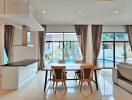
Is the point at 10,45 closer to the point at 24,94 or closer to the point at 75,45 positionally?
the point at 75,45

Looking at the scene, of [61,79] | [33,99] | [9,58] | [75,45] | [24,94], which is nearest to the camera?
[33,99]

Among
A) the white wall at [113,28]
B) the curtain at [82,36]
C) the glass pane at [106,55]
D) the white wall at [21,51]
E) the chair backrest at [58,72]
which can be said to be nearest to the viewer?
the chair backrest at [58,72]

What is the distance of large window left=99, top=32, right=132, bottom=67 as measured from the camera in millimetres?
14117

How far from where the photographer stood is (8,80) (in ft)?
23.4

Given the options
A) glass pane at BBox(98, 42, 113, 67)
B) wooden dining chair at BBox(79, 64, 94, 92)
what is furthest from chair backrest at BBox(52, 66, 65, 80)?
glass pane at BBox(98, 42, 113, 67)

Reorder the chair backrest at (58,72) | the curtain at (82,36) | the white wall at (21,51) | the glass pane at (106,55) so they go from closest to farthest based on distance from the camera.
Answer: the chair backrest at (58,72) → the white wall at (21,51) → the curtain at (82,36) → the glass pane at (106,55)

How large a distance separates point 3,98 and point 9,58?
7.59 meters

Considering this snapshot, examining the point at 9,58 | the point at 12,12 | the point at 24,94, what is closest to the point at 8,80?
the point at 24,94

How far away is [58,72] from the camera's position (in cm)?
695

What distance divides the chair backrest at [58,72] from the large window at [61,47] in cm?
700

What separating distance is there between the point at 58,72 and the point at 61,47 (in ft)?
23.5

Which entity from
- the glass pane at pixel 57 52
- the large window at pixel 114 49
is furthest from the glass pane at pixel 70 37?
the large window at pixel 114 49

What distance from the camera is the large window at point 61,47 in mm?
13930

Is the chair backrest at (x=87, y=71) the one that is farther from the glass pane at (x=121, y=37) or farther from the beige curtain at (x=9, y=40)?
the glass pane at (x=121, y=37)
